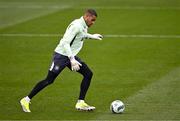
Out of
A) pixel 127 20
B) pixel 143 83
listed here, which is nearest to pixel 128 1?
pixel 127 20

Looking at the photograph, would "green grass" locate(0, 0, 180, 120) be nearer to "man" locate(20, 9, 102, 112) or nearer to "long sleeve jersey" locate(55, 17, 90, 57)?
"man" locate(20, 9, 102, 112)

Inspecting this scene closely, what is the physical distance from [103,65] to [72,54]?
7.15 meters

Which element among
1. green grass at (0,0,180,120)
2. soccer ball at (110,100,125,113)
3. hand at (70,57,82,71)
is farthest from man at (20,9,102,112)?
soccer ball at (110,100,125,113)

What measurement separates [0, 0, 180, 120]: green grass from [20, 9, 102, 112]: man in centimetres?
32

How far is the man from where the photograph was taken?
1716 cm

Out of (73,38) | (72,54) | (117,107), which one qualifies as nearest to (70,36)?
(73,38)

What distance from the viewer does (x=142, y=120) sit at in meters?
16.6

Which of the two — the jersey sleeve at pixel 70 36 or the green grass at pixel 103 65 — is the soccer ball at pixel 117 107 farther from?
the jersey sleeve at pixel 70 36

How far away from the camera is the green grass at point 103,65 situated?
58.6ft

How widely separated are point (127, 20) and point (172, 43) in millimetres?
5936

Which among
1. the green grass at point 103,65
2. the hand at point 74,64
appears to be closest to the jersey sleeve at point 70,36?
the hand at point 74,64

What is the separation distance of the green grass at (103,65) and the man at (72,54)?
1.05 ft

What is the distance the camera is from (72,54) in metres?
17.1

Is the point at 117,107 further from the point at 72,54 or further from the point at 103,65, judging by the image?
the point at 103,65
